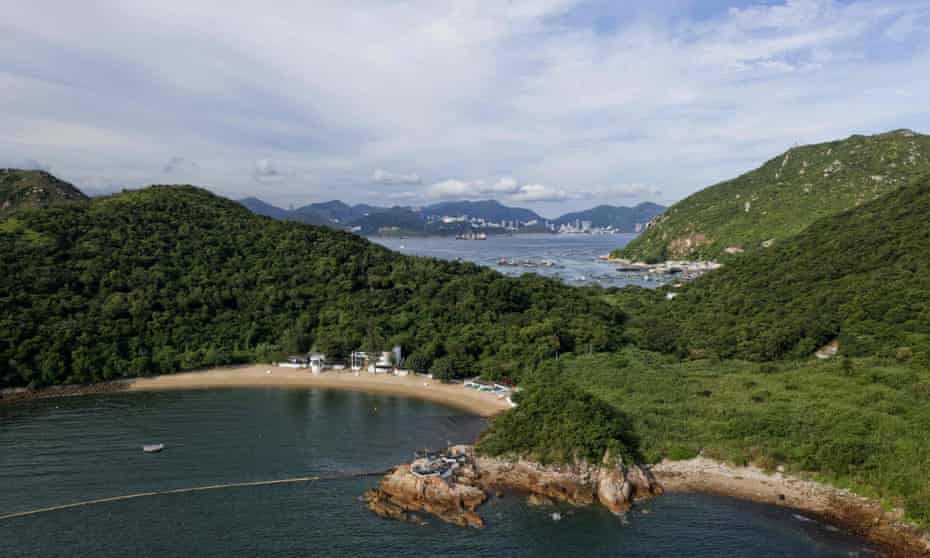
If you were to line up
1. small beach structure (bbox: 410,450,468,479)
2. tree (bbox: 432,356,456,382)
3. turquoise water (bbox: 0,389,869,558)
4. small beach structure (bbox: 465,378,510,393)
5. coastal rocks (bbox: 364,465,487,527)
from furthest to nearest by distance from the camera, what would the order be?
tree (bbox: 432,356,456,382), small beach structure (bbox: 465,378,510,393), small beach structure (bbox: 410,450,468,479), coastal rocks (bbox: 364,465,487,527), turquoise water (bbox: 0,389,869,558)

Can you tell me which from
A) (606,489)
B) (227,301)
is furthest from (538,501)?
(227,301)

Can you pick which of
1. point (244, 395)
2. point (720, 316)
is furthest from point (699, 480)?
point (244, 395)

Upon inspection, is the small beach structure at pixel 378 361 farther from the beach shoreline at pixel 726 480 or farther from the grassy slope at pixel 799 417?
the grassy slope at pixel 799 417

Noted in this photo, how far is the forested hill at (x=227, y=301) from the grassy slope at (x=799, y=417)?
507 inches

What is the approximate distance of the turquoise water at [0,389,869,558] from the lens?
94.9 feet

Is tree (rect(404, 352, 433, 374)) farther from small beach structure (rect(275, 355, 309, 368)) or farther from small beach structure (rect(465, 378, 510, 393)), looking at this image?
small beach structure (rect(275, 355, 309, 368))

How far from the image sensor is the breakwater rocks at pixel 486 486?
3253 centimetres

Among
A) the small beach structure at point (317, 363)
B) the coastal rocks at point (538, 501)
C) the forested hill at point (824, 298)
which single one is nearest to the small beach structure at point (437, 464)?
the coastal rocks at point (538, 501)

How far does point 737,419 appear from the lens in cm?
3900

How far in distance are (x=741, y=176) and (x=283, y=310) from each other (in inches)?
6508

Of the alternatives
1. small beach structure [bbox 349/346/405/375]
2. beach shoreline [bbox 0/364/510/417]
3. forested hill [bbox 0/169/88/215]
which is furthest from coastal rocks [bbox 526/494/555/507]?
forested hill [bbox 0/169/88/215]

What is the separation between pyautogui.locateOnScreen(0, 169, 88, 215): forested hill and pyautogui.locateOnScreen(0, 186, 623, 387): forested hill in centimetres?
2107

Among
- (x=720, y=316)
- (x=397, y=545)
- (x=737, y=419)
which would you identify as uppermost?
(x=720, y=316)

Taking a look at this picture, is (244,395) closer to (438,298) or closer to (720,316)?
(438,298)
